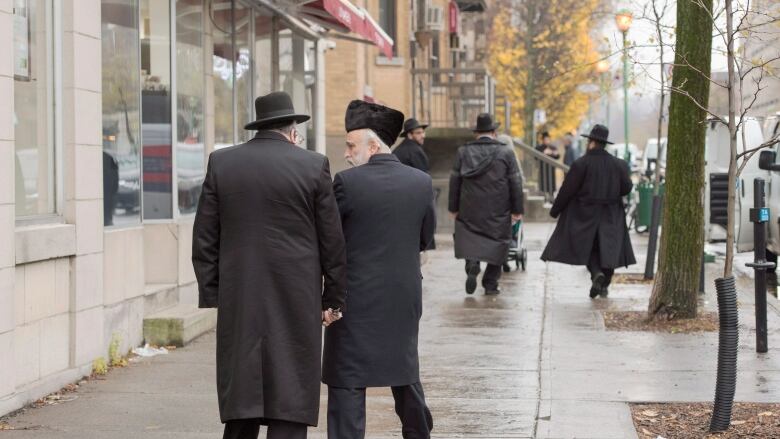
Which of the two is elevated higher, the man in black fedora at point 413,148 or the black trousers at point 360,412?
the man in black fedora at point 413,148

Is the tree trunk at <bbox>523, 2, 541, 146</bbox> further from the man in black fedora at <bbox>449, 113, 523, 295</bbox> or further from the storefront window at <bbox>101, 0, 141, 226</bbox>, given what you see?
the storefront window at <bbox>101, 0, 141, 226</bbox>

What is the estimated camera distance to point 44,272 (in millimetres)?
8469

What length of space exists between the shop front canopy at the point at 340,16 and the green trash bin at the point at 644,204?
348 inches

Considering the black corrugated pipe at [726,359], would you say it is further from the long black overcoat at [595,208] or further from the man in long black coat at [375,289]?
the long black overcoat at [595,208]

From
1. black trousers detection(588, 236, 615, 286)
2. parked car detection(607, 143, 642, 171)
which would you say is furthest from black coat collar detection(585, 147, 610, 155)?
parked car detection(607, 143, 642, 171)

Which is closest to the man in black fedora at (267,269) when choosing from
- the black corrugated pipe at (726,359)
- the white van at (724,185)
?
the black corrugated pipe at (726,359)

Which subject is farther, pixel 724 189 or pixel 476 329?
pixel 724 189

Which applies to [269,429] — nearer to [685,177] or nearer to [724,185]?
[685,177]

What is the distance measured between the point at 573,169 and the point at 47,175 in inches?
261

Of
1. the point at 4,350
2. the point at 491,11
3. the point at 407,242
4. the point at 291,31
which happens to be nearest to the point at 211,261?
the point at 407,242

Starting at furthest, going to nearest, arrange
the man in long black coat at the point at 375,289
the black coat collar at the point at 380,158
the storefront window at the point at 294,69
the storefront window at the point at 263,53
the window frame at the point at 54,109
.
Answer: the storefront window at the point at 294,69, the storefront window at the point at 263,53, the window frame at the point at 54,109, the black coat collar at the point at 380,158, the man in long black coat at the point at 375,289

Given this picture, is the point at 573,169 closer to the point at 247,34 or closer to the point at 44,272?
the point at 247,34

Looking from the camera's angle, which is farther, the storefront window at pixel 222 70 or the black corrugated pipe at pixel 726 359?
the storefront window at pixel 222 70

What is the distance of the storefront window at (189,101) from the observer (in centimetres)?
1192
